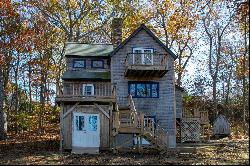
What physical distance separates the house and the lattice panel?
4.91 meters

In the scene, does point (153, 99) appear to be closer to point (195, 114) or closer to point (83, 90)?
point (83, 90)

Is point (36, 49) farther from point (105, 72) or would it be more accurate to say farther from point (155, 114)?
point (155, 114)

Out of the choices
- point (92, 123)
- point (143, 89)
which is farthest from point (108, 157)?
point (143, 89)

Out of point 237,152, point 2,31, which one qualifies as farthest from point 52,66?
point 237,152

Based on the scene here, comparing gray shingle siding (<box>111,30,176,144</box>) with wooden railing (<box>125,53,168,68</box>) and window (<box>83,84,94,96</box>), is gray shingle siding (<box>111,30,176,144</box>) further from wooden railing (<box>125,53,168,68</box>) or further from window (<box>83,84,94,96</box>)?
window (<box>83,84,94,96</box>)

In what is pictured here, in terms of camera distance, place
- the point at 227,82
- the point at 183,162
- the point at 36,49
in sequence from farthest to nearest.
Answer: the point at 227,82
the point at 36,49
the point at 183,162

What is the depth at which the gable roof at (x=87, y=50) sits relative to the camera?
103 feet

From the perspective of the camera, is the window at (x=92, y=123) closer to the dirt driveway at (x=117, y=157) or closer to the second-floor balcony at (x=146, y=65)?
the dirt driveway at (x=117, y=157)

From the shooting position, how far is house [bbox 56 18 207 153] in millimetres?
26656

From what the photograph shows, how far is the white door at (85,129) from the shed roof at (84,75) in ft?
12.2

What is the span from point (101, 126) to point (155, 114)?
5047mm

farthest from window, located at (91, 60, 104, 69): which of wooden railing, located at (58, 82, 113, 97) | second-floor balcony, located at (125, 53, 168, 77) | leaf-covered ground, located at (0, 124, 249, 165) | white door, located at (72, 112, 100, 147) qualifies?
leaf-covered ground, located at (0, 124, 249, 165)

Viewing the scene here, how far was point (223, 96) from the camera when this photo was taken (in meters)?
53.4

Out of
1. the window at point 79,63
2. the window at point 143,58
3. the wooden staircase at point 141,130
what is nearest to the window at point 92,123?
the wooden staircase at point 141,130
